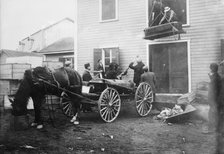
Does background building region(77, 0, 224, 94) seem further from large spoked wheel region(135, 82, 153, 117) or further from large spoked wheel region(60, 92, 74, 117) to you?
large spoked wheel region(60, 92, 74, 117)

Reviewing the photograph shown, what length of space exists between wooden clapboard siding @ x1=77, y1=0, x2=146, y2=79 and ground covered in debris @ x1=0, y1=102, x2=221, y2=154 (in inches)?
164

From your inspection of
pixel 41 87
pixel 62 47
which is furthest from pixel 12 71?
pixel 62 47

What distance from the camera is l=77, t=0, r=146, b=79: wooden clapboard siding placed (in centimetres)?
1012

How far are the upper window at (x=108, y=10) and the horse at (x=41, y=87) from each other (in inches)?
195

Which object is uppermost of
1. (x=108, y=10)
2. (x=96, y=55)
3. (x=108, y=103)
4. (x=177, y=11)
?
(x=108, y=10)

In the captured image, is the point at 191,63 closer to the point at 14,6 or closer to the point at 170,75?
the point at 170,75

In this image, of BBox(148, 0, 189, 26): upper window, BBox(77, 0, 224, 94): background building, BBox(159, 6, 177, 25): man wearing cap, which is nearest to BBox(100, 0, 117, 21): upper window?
BBox(77, 0, 224, 94): background building

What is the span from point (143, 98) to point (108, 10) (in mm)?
4968

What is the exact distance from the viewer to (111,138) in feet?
16.6

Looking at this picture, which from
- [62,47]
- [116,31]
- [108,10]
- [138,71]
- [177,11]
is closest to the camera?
[138,71]

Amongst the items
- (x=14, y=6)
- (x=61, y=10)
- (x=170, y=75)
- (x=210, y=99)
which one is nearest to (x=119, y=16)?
(x=170, y=75)

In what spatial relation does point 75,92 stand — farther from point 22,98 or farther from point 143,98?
point 143,98

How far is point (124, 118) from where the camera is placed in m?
7.13

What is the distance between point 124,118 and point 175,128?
1.61 metres
